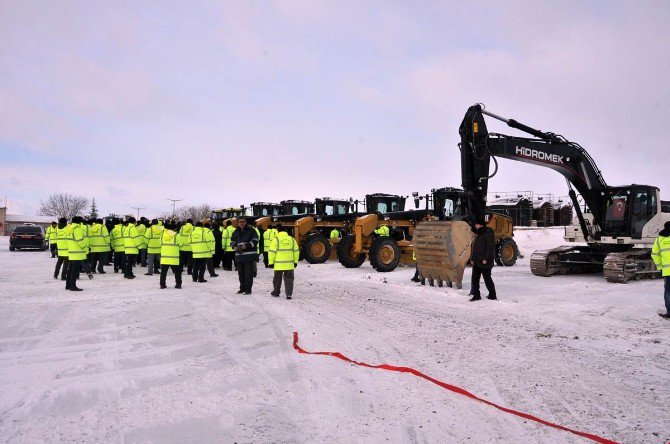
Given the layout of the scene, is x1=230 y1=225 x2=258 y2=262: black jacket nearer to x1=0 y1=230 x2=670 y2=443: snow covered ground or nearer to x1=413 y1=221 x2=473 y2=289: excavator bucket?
x1=0 y1=230 x2=670 y2=443: snow covered ground

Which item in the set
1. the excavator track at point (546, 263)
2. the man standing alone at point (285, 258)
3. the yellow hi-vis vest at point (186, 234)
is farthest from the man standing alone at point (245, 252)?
the excavator track at point (546, 263)

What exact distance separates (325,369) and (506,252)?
1493 cm

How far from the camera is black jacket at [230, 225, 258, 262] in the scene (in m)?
10.6

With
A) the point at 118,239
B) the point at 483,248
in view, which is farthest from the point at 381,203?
the point at 118,239

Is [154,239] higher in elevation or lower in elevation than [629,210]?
lower

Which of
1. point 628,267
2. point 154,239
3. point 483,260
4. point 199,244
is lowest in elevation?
point 628,267

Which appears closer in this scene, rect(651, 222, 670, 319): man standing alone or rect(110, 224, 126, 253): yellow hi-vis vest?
rect(651, 222, 670, 319): man standing alone

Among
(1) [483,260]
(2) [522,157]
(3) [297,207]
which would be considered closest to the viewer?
(1) [483,260]

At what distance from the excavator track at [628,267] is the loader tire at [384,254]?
6020 mm

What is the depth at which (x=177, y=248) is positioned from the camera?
11688mm

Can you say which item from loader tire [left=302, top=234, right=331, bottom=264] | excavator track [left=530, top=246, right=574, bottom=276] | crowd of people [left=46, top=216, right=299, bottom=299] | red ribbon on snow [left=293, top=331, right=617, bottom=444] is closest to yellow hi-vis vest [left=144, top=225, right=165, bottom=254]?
crowd of people [left=46, top=216, right=299, bottom=299]

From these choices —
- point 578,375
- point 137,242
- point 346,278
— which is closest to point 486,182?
point 346,278

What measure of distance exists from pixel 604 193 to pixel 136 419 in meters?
14.5

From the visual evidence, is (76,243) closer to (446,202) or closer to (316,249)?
(316,249)
